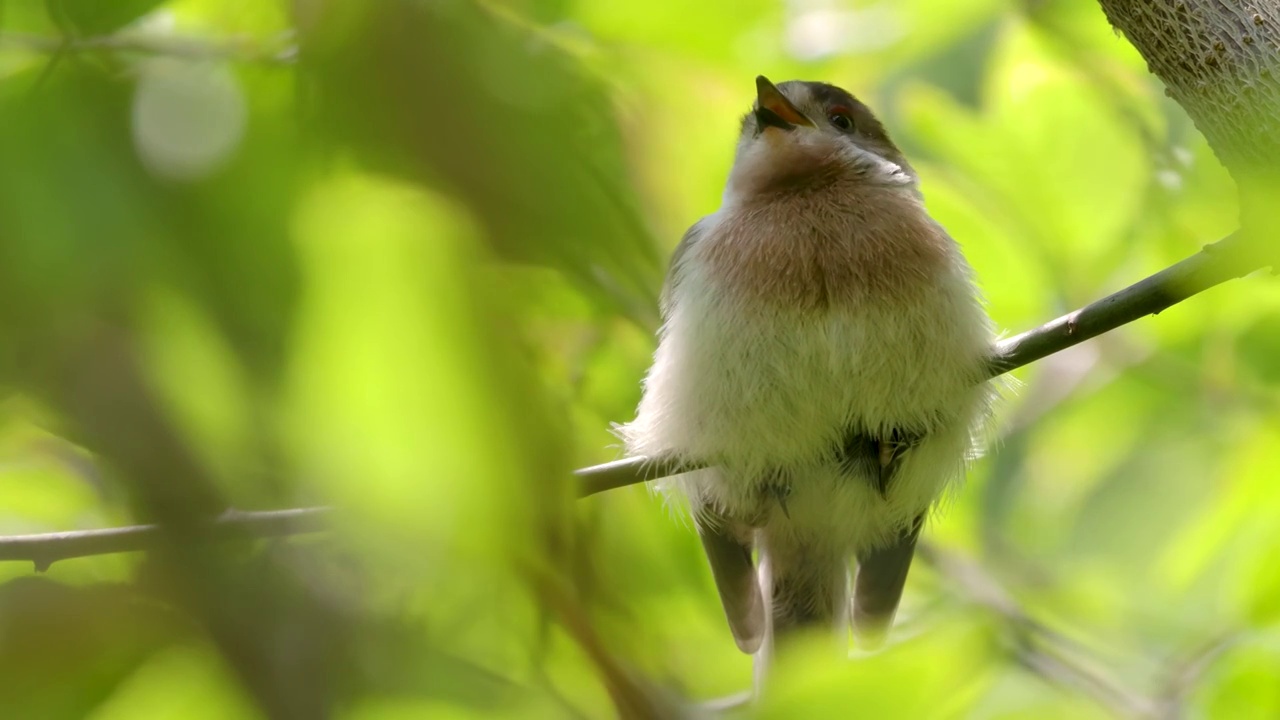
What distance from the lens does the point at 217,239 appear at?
33.6 inches

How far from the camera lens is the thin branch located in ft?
6.98

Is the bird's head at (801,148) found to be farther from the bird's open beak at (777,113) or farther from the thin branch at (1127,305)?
the thin branch at (1127,305)

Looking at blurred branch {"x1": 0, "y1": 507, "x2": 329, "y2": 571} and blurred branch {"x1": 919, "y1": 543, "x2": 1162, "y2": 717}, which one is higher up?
blurred branch {"x1": 0, "y1": 507, "x2": 329, "y2": 571}

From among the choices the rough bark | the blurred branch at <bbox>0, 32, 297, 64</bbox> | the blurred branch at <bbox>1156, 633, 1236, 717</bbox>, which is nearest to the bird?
the blurred branch at <bbox>1156, 633, 1236, 717</bbox>

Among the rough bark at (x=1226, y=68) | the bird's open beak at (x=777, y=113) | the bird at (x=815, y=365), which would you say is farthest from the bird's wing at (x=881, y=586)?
the rough bark at (x=1226, y=68)

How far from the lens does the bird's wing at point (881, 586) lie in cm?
389

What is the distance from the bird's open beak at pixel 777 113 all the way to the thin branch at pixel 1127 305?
115 centimetres

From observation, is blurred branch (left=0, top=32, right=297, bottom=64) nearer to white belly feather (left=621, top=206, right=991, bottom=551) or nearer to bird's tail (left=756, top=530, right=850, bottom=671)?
white belly feather (left=621, top=206, right=991, bottom=551)

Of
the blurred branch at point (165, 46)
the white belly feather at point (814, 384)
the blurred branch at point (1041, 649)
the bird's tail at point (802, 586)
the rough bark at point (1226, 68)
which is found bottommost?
the blurred branch at point (1041, 649)

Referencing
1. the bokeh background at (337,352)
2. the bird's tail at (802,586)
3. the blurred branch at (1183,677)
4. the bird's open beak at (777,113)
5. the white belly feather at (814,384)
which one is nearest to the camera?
the bokeh background at (337,352)

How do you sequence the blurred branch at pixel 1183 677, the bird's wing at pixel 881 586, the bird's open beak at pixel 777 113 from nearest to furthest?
the blurred branch at pixel 1183 677 → the bird's open beak at pixel 777 113 → the bird's wing at pixel 881 586

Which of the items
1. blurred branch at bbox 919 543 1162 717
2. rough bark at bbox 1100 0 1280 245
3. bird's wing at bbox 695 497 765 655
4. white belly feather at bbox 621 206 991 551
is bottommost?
blurred branch at bbox 919 543 1162 717

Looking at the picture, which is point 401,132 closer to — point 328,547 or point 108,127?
point 108,127

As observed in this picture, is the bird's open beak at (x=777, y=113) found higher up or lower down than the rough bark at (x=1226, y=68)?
lower down
